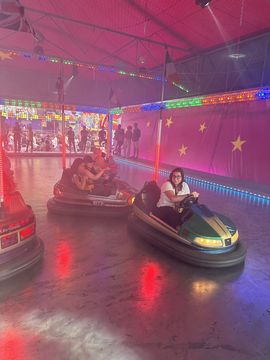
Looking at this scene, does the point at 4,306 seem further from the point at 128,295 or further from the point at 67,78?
the point at 67,78

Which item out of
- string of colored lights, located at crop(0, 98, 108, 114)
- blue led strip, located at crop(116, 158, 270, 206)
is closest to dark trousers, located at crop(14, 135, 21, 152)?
string of colored lights, located at crop(0, 98, 108, 114)

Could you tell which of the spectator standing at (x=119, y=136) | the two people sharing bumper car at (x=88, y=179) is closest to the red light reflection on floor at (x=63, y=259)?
the two people sharing bumper car at (x=88, y=179)

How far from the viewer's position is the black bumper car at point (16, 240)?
1.81m

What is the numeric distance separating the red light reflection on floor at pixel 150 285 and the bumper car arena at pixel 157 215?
0.01m

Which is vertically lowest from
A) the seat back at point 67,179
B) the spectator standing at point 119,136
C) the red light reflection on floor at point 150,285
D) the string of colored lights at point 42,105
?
the red light reflection on floor at point 150,285

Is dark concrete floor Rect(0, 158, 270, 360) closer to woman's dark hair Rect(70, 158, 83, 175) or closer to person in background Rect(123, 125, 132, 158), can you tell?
woman's dark hair Rect(70, 158, 83, 175)

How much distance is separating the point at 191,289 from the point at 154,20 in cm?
563

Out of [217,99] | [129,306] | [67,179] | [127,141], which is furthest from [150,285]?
[127,141]

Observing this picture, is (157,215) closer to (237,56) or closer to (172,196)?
(172,196)

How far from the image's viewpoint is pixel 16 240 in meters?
1.89

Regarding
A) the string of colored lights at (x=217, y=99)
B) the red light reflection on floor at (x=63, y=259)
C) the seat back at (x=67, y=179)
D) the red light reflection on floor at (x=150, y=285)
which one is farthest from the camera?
the string of colored lights at (x=217, y=99)

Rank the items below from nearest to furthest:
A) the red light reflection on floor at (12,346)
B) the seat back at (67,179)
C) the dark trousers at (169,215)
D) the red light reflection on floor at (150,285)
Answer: the red light reflection on floor at (12,346) < the red light reflection on floor at (150,285) < the dark trousers at (169,215) < the seat back at (67,179)

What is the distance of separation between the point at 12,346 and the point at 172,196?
1570 millimetres

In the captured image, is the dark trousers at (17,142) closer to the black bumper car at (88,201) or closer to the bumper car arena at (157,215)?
the bumper car arena at (157,215)
